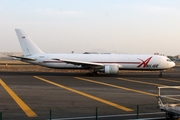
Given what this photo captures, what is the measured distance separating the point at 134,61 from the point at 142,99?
2122 centimetres

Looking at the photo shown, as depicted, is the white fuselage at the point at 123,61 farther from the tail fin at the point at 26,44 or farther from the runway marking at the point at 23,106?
the runway marking at the point at 23,106

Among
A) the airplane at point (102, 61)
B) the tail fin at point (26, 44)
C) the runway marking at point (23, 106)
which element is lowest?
the runway marking at point (23, 106)

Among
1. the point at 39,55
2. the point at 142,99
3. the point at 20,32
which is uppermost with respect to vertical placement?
the point at 20,32

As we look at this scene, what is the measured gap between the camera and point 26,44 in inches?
1646

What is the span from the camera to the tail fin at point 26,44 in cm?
4169

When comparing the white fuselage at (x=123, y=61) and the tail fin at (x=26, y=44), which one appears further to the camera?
the tail fin at (x=26, y=44)

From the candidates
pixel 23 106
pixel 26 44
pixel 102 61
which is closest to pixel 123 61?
pixel 102 61

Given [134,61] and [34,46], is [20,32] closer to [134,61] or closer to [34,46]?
[34,46]

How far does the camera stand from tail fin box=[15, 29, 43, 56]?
4169 cm

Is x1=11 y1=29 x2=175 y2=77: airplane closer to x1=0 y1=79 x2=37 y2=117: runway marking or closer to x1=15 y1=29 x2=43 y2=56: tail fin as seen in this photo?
x1=15 y1=29 x2=43 y2=56: tail fin

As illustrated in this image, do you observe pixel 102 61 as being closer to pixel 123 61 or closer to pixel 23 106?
pixel 123 61

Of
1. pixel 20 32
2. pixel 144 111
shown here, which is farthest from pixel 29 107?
pixel 20 32

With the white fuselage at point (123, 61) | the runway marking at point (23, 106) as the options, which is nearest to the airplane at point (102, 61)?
the white fuselage at point (123, 61)

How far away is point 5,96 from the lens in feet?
60.7
